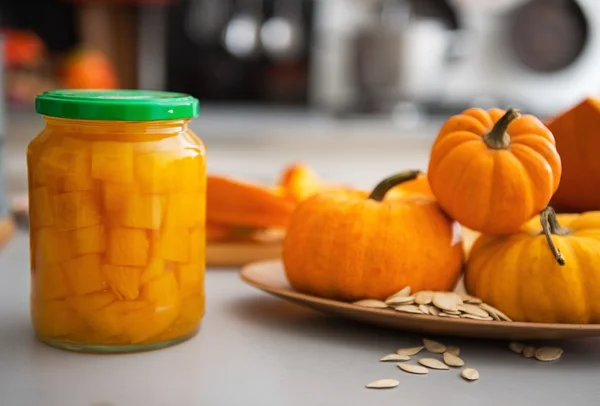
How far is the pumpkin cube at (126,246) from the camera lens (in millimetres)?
635

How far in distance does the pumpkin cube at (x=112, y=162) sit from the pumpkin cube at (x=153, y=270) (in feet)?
0.22

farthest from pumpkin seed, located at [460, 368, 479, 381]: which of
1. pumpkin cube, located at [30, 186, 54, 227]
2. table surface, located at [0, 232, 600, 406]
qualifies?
pumpkin cube, located at [30, 186, 54, 227]

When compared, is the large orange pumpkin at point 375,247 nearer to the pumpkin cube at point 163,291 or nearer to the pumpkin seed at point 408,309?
the pumpkin seed at point 408,309

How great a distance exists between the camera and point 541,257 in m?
0.69

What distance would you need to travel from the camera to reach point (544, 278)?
69 cm

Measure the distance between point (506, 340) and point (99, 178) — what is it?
366 mm

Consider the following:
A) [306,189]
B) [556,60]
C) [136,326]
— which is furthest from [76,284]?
[556,60]

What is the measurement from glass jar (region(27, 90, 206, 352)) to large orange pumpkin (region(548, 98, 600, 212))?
373 mm

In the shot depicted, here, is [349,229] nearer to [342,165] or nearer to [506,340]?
[506,340]

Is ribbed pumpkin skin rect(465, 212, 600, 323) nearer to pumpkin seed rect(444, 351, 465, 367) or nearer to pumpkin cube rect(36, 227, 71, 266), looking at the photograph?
pumpkin seed rect(444, 351, 465, 367)

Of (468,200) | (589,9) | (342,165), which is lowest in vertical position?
(342,165)

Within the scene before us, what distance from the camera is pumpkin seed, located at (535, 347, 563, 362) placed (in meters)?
0.68

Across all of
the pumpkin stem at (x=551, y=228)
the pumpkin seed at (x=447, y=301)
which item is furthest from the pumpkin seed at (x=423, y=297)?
the pumpkin stem at (x=551, y=228)

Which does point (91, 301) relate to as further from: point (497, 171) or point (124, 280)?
point (497, 171)
